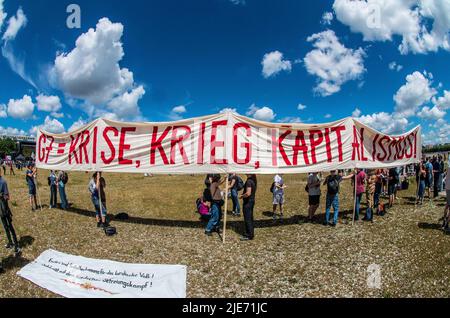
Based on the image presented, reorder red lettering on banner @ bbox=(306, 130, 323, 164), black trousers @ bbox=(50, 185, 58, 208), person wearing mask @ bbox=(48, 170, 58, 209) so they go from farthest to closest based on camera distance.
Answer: black trousers @ bbox=(50, 185, 58, 208) < person wearing mask @ bbox=(48, 170, 58, 209) < red lettering on banner @ bbox=(306, 130, 323, 164)

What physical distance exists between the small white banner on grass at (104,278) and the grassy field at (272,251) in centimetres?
37

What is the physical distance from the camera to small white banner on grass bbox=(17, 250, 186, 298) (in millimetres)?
8016

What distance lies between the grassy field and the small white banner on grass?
37 cm

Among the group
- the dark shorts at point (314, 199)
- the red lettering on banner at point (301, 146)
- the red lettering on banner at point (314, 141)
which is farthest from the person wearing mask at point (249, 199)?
the dark shorts at point (314, 199)

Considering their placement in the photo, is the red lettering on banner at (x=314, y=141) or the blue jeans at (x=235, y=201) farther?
the blue jeans at (x=235, y=201)

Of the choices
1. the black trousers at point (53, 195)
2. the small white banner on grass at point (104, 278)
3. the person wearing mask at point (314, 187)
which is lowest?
the small white banner on grass at point (104, 278)

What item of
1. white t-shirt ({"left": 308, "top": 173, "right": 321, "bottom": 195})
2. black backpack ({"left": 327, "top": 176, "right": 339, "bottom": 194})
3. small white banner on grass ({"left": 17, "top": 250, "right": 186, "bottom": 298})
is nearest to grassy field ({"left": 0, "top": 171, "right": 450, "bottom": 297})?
small white banner on grass ({"left": 17, "top": 250, "right": 186, "bottom": 298})

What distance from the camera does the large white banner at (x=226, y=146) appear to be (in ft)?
42.0

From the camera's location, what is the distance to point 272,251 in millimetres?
11484

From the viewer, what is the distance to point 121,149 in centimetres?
1400

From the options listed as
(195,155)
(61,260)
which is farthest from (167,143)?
(61,260)

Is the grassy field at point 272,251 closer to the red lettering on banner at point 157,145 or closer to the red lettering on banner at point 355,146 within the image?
the red lettering on banner at point 355,146

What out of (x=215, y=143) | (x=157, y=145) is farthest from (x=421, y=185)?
(x=157, y=145)

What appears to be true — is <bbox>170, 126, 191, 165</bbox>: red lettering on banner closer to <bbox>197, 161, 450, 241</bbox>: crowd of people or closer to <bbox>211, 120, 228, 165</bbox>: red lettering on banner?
<bbox>211, 120, 228, 165</bbox>: red lettering on banner
